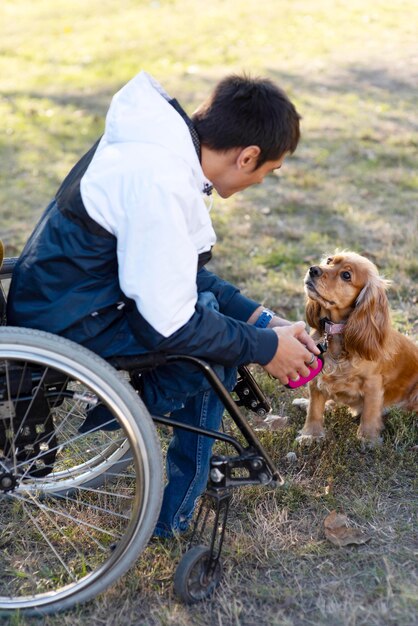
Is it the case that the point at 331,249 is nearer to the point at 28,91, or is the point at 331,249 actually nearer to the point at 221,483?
the point at 221,483

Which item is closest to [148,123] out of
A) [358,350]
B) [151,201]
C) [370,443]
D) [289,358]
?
[151,201]

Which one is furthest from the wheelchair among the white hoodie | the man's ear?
the man's ear

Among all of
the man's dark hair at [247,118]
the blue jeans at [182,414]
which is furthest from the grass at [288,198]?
the man's dark hair at [247,118]

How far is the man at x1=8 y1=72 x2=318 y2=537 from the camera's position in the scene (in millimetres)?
2168

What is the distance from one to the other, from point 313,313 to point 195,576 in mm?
1448

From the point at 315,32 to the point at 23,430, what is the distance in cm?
1166

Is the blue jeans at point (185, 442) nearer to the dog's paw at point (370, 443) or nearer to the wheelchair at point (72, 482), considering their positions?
the wheelchair at point (72, 482)

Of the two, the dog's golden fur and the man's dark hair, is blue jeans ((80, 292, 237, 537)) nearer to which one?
the man's dark hair

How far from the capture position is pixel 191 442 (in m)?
2.65

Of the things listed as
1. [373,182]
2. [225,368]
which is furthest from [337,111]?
[225,368]

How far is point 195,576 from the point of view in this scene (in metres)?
2.43

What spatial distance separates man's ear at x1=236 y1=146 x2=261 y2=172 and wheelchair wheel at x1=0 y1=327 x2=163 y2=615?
2.46ft

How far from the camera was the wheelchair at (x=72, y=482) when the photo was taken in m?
2.19

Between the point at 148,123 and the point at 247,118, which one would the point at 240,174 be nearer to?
the point at 247,118
